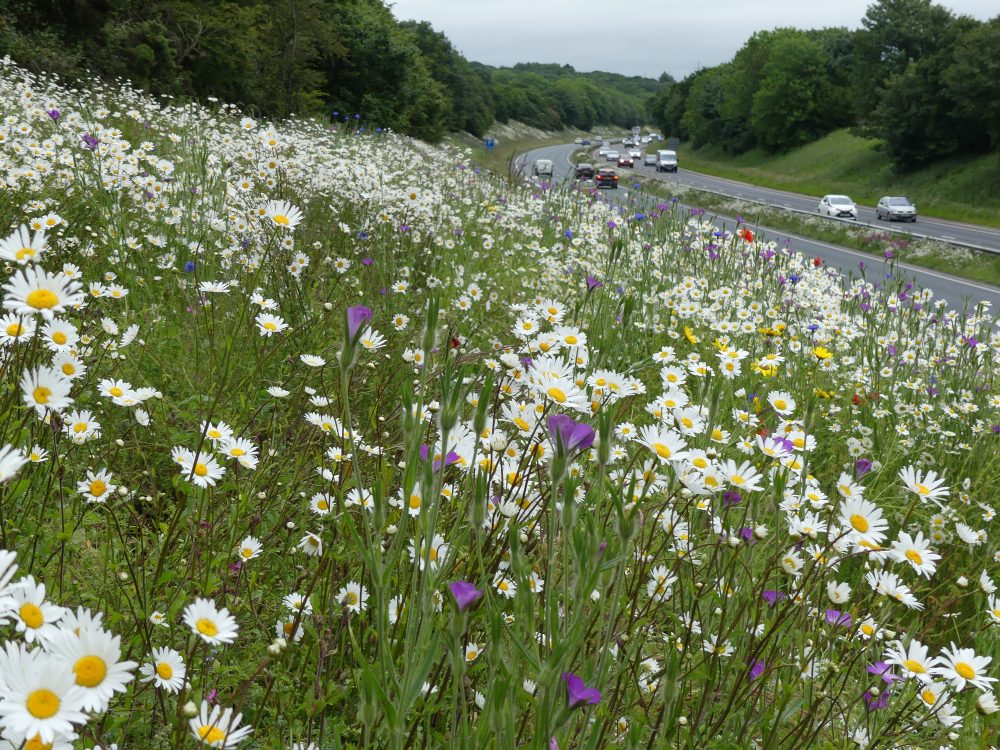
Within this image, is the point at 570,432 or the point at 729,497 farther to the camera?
the point at 729,497

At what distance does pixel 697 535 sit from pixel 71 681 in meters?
1.22

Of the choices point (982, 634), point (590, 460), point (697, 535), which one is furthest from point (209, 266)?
point (982, 634)

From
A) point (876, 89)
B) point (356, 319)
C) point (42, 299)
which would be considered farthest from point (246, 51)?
point (876, 89)

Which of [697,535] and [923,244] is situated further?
[923,244]

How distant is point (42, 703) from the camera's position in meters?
0.65

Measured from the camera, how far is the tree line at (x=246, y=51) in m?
14.7

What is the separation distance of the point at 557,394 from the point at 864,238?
1797 cm

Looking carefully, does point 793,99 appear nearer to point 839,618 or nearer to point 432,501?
point 839,618

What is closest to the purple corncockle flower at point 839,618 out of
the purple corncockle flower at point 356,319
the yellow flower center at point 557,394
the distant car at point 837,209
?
the yellow flower center at point 557,394

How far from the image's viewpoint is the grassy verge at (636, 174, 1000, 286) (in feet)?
46.2

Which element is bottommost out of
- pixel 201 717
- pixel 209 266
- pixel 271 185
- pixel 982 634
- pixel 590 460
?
pixel 982 634

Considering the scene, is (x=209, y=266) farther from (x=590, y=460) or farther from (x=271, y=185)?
(x=590, y=460)

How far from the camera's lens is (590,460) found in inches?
90.4

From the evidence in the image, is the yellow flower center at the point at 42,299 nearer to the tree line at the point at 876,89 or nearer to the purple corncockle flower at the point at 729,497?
the purple corncockle flower at the point at 729,497
